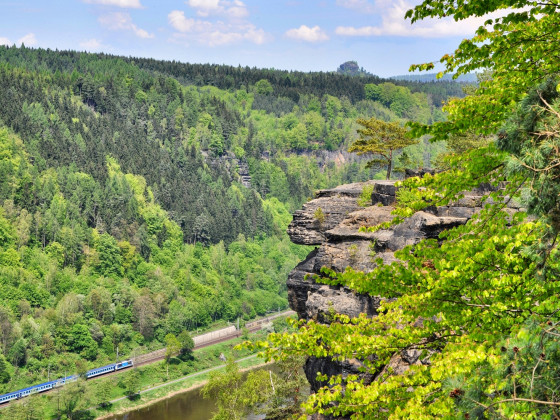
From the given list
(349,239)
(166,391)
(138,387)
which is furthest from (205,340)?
(349,239)

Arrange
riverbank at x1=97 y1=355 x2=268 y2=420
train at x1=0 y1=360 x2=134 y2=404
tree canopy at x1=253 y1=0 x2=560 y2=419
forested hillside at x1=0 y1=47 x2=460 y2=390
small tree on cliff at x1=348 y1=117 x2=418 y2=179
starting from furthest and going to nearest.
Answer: forested hillside at x1=0 y1=47 x2=460 y2=390 → riverbank at x1=97 y1=355 x2=268 y2=420 → train at x1=0 y1=360 x2=134 y2=404 → small tree on cliff at x1=348 y1=117 x2=418 y2=179 → tree canopy at x1=253 y1=0 x2=560 y2=419

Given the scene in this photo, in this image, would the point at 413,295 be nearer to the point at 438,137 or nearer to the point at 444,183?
the point at 444,183

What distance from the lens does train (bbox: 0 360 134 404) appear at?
85562 mm

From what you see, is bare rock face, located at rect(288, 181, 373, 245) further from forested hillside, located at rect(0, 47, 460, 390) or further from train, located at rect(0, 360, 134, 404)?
train, located at rect(0, 360, 134, 404)

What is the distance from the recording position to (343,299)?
29859mm

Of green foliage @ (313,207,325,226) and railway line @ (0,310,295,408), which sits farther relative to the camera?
railway line @ (0,310,295,408)

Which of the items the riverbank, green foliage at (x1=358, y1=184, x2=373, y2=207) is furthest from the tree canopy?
the riverbank

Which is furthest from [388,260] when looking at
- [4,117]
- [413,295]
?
[4,117]

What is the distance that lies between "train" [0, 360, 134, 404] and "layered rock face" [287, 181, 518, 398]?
62489mm

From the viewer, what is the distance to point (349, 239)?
3294 centimetres

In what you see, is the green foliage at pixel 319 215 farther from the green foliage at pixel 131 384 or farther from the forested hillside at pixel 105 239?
the green foliage at pixel 131 384

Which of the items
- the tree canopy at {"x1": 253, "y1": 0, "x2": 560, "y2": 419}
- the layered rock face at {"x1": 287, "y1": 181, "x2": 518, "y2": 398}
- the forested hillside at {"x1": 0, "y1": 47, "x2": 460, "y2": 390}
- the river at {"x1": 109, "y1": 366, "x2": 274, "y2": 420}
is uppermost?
the tree canopy at {"x1": 253, "y1": 0, "x2": 560, "y2": 419}

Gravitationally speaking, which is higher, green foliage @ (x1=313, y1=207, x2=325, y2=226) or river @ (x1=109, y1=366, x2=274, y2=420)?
green foliage @ (x1=313, y1=207, x2=325, y2=226)

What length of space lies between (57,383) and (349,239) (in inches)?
2822
